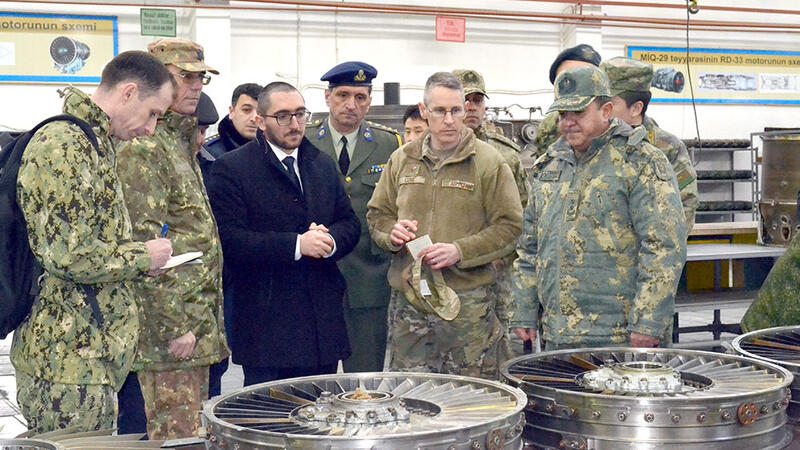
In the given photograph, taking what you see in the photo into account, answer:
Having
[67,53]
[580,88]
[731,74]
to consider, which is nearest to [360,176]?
[580,88]

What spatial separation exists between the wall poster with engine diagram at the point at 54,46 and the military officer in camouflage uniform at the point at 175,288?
267 inches

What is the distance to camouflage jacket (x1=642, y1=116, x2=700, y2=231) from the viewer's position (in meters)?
3.20

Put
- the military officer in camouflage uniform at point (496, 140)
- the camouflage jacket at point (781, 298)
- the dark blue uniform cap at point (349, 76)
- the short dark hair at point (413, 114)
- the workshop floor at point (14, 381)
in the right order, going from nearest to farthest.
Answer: the camouflage jacket at point (781, 298) → the military officer in camouflage uniform at point (496, 140) → the dark blue uniform cap at point (349, 76) → the workshop floor at point (14, 381) → the short dark hair at point (413, 114)

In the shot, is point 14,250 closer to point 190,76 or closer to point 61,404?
point 61,404

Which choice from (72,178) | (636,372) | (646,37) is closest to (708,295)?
(636,372)

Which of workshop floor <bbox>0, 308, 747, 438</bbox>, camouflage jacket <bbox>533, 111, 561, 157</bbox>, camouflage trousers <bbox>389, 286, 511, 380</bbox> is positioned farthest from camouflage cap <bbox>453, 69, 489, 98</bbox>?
workshop floor <bbox>0, 308, 747, 438</bbox>

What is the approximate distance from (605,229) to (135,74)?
117 cm

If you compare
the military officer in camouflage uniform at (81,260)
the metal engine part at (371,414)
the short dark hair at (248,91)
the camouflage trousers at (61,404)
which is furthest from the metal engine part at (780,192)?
the camouflage trousers at (61,404)

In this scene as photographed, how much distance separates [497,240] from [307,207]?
59 cm

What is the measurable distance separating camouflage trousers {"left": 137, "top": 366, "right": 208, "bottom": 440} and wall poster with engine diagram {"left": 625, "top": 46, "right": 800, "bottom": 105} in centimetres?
908

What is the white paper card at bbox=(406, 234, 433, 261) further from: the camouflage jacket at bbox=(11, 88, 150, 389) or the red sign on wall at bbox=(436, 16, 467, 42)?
the red sign on wall at bbox=(436, 16, 467, 42)

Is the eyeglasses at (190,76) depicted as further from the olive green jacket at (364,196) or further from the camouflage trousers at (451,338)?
the camouflage trousers at (451,338)

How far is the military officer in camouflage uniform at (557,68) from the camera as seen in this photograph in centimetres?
368

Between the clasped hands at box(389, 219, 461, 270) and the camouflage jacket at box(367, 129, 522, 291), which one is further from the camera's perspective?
the camouflage jacket at box(367, 129, 522, 291)
